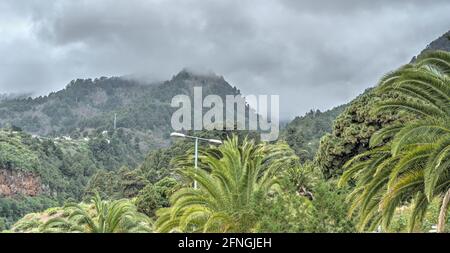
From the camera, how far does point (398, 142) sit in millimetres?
13898

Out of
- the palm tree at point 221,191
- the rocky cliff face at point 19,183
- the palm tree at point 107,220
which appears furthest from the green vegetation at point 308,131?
the palm tree at point 221,191

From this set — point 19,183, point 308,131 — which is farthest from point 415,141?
point 19,183

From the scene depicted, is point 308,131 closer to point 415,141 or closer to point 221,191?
point 221,191

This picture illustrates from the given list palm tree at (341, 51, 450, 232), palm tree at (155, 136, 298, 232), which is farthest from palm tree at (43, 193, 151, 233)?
palm tree at (341, 51, 450, 232)

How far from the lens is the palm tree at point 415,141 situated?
1420cm

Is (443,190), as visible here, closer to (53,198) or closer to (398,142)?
(398,142)

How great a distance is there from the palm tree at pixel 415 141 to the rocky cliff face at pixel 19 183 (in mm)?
121417

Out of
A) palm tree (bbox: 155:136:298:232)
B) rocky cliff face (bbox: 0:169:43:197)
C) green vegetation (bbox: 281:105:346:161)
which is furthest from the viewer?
rocky cliff face (bbox: 0:169:43:197)

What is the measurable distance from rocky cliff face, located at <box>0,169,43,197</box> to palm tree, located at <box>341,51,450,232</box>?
4780 inches

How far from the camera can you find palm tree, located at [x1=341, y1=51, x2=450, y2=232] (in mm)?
14195

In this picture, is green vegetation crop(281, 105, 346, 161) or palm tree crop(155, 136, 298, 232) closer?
palm tree crop(155, 136, 298, 232)

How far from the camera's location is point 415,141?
48.8 ft

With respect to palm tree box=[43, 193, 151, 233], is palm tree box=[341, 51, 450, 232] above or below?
above

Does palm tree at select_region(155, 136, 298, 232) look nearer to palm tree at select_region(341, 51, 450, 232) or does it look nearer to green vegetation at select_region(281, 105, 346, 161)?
palm tree at select_region(341, 51, 450, 232)
